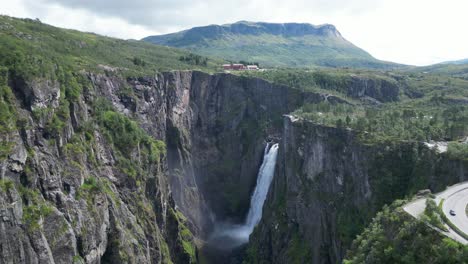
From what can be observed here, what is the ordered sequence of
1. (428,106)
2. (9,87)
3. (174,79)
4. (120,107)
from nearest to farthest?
(9,87), (120,107), (428,106), (174,79)

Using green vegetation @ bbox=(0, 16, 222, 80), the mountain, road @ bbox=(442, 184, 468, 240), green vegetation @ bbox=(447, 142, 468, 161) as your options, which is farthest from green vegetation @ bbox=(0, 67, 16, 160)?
green vegetation @ bbox=(447, 142, 468, 161)

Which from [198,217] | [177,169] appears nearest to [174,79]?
[177,169]

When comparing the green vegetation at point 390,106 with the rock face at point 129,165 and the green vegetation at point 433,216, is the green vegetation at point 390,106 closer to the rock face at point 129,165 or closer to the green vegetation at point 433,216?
the rock face at point 129,165

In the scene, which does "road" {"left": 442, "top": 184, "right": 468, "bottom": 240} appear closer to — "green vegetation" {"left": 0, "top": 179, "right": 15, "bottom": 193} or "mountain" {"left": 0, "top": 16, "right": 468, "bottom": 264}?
"mountain" {"left": 0, "top": 16, "right": 468, "bottom": 264}

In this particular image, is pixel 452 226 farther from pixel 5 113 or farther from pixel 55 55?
pixel 55 55

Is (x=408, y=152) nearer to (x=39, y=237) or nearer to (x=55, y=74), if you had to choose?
(x=39, y=237)

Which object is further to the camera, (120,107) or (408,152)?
(120,107)

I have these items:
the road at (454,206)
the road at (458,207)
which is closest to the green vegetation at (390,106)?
the road at (454,206)
